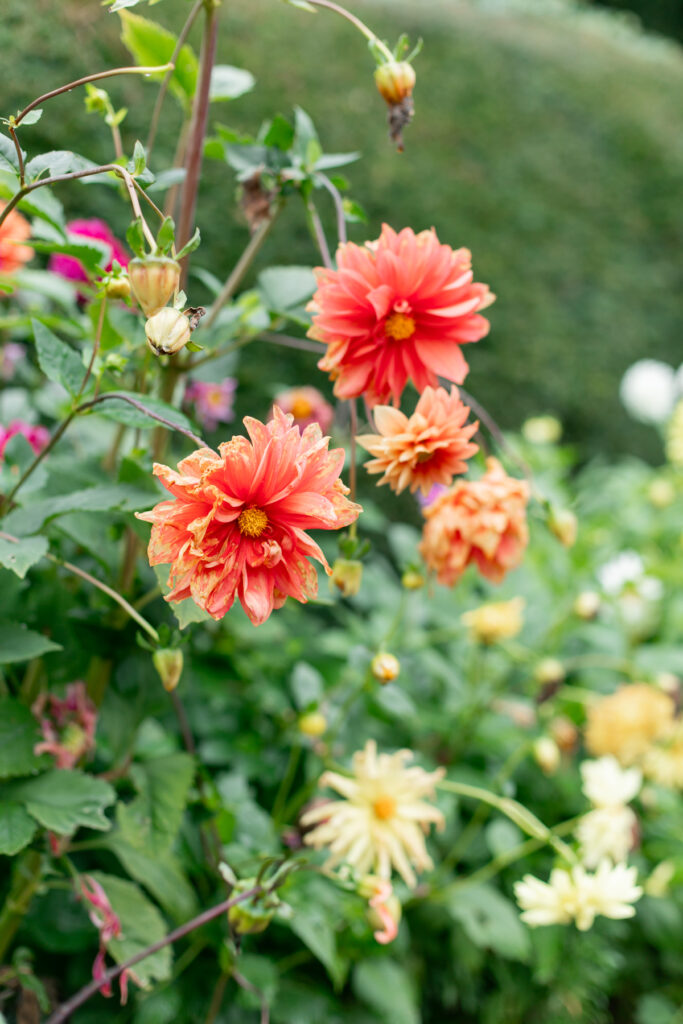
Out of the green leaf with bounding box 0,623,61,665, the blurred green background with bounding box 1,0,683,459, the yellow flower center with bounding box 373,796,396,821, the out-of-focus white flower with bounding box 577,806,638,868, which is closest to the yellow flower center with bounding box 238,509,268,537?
the green leaf with bounding box 0,623,61,665

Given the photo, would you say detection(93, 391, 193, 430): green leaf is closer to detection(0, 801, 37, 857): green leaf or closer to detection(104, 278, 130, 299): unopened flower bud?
detection(104, 278, 130, 299): unopened flower bud

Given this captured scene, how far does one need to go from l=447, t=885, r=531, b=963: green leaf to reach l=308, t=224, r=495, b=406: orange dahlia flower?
722 mm

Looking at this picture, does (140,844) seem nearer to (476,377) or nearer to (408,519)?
(408,519)

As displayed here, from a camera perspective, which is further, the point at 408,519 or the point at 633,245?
the point at 633,245

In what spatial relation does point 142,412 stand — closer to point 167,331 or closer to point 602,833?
point 167,331

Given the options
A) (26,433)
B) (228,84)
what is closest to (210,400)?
(26,433)

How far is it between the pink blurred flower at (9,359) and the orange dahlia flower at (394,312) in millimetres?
720

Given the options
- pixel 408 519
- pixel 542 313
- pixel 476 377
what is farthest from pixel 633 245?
pixel 408 519

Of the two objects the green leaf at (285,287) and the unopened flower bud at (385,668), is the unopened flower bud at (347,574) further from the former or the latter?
the green leaf at (285,287)

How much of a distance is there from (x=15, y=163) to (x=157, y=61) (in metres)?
0.25

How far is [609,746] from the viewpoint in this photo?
1131 millimetres

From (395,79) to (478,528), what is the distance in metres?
0.33

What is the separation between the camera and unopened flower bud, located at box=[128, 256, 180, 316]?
0.43 metres

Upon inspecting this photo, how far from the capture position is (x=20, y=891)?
26.9 inches
